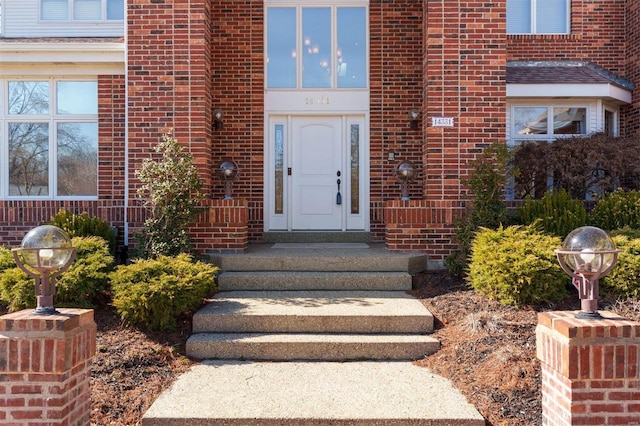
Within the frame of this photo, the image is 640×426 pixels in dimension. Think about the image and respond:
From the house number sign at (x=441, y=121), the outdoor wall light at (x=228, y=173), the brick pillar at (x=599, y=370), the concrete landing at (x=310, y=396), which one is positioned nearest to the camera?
the brick pillar at (x=599, y=370)

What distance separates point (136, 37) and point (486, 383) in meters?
6.58

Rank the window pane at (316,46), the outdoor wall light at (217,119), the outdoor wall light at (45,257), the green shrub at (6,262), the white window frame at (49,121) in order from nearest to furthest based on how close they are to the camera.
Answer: the outdoor wall light at (45,257)
the green shrub at (6,262)
the white window frame at (49,121)
the outdoor wall light at (217,119)
the window pane at (316,46)

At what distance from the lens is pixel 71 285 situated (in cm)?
532

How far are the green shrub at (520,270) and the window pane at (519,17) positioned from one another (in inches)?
226

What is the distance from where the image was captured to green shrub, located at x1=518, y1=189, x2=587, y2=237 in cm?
645

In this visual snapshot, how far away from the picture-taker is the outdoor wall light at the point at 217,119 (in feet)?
27.8

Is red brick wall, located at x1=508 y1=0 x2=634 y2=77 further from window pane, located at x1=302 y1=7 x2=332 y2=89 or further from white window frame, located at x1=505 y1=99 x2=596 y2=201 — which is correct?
window pane, located at x1=302 y1=7 x2=332 y2=89

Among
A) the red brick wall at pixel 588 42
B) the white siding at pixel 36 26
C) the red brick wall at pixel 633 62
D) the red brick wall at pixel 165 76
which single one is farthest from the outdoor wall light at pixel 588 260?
the white siding at pixel 36 26

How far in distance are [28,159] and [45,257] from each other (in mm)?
5809

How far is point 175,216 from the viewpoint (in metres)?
6.66

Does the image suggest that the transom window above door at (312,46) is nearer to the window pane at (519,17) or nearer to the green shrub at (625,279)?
the window pane at (519,17)

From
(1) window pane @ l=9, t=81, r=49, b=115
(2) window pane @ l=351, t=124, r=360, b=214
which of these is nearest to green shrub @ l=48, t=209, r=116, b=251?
(1) window pane @ l=9, t=81, r=49, b=115

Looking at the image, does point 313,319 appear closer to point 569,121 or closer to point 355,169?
point 355,169

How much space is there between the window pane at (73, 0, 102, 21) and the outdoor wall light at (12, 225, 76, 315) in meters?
7.34
